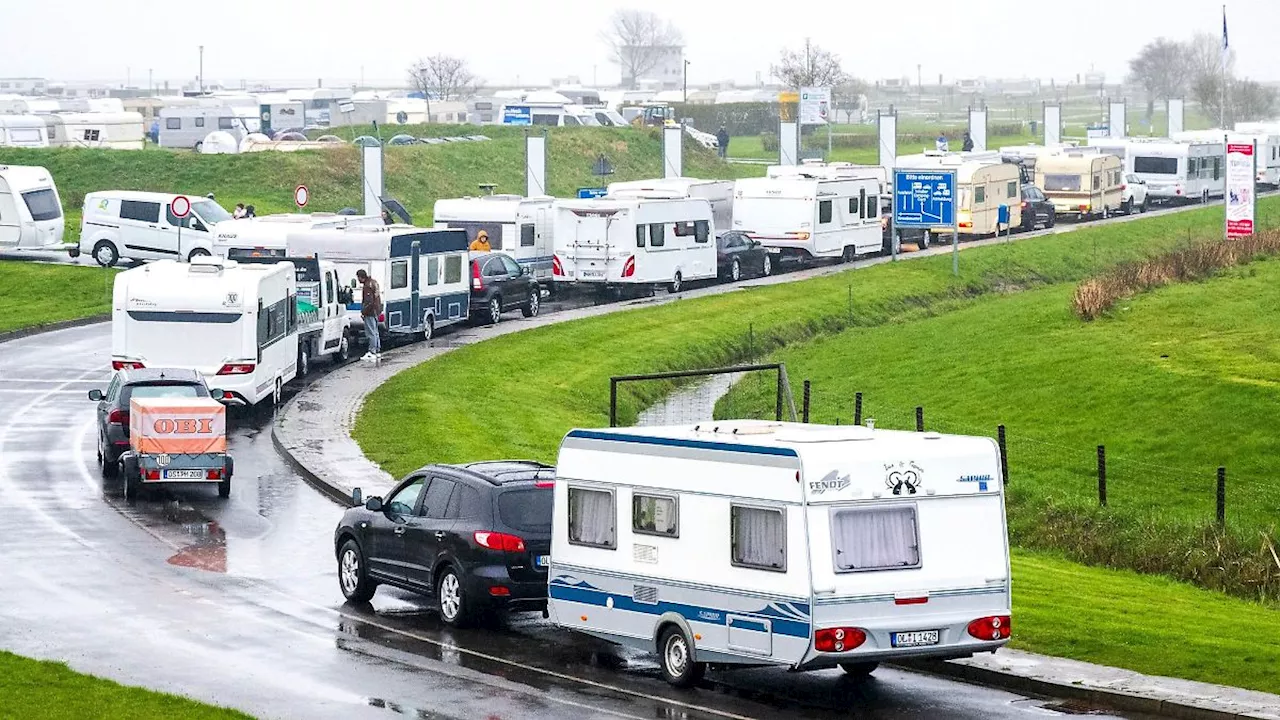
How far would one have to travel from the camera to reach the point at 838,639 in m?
16.9

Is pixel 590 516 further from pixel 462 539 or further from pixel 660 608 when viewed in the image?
pixel 462 539

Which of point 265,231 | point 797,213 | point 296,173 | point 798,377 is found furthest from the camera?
point 296,173

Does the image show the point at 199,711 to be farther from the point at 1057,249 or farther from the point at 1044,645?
the point at 1057,249

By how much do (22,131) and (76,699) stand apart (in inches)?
2979

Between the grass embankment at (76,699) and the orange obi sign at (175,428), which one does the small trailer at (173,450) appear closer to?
the orange obi sign at (175,428)

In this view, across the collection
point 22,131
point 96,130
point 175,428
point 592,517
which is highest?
point 96,130

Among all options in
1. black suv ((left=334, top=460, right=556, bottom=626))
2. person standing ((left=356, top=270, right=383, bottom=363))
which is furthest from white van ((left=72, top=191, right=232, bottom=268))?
black suv ((left=334, top=460, right=556, bottom=626))

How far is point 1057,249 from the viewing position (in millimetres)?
69625

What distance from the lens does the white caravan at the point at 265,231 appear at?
46969 mm

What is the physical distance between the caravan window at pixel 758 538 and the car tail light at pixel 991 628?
1.77 metres

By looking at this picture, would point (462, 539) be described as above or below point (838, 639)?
above

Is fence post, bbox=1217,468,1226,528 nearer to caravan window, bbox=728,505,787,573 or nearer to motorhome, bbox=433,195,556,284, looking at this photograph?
caravan window, bbox=728,505,787,573

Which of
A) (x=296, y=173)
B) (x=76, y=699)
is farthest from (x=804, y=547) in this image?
(x=296, y=173)

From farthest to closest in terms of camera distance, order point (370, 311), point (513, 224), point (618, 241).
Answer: point (513, 224), point (618, 241), point (370, 311)
